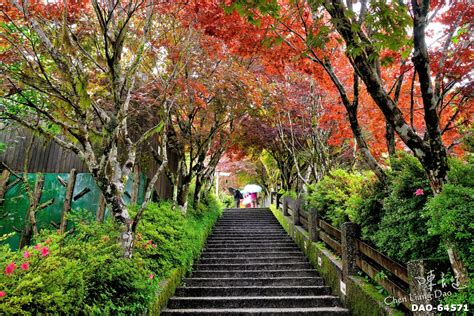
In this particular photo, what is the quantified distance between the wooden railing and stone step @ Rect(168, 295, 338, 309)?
38.3 inches

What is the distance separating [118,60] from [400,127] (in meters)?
4.01

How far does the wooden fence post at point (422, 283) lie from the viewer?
2805 mm

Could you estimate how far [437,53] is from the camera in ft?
16.0

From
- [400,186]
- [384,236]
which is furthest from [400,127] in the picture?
Answer: [384,236]

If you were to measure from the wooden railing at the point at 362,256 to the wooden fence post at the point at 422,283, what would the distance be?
0.62 meters

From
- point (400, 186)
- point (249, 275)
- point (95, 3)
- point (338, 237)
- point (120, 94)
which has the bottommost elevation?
point (249, 275)

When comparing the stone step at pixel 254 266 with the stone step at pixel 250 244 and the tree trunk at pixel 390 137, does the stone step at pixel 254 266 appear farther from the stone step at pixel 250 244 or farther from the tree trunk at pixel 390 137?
the tree trunk at pixel 390 137

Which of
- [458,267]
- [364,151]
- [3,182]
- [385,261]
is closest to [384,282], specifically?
[385,261]

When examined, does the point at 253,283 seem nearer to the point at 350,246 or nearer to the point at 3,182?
the point at 350,246

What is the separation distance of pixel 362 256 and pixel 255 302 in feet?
7.46

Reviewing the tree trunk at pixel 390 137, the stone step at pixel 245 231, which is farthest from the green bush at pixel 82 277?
the stone step at pixel 245 231

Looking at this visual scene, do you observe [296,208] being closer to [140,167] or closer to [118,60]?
[140,167]

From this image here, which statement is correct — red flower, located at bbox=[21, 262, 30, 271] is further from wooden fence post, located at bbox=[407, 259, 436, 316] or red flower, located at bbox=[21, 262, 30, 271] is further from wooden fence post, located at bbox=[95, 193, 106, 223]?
wooden fence post, located at bbox=[95, 193, 106, 223]

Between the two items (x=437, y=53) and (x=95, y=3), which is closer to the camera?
(x=95, y=3)
